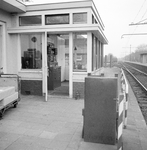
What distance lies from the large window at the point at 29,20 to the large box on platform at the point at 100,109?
5056 millimetres

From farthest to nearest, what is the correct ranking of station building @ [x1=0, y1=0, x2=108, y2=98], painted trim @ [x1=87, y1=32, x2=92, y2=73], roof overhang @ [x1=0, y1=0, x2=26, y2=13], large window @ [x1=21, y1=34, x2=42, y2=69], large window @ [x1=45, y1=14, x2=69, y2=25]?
→ large window @ [x1=21, y1=34, x2=42, y2=69] → large window @ [x1=45, y1=14, x2=69, y2=25] → painted trim @ [x1=87, y1=32, x2=92, y2=73] → station building @ [x1=0, y1=0, x2=108, y2=98] → roof overhang @ [x1=0, y1=0, x2=26, y2=13]

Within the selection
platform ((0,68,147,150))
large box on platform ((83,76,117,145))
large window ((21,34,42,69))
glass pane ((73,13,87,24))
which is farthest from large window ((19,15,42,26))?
large box on platform ((83,76,117,145))

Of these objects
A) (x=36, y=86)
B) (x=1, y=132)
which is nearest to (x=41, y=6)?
(x=36, y=86)

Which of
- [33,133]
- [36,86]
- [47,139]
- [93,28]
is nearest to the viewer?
[47,139]

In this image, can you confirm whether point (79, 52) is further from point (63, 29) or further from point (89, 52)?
point (63, 29)

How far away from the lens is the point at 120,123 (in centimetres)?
341

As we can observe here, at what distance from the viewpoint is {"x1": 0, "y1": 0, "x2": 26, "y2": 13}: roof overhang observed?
6763 millimetres

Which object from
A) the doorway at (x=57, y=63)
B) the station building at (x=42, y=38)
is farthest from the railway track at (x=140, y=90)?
the doorway at (x=57, y=63)

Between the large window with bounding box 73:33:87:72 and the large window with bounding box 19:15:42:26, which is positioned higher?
the large window with bounding box 19:15:42:26

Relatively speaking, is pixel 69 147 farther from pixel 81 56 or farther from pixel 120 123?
pixel 81 56

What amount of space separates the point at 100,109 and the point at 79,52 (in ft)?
13.7

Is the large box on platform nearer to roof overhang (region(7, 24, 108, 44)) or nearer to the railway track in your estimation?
the railway track

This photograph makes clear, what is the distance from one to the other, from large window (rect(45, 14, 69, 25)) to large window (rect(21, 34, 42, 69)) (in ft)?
3.24

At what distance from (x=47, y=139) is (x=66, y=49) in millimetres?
8322
